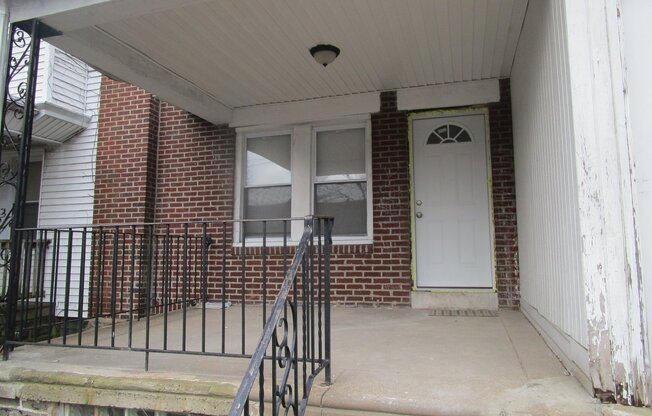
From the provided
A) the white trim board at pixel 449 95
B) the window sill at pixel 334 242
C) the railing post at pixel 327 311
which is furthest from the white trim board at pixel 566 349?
the white trim board at pixel 449 95

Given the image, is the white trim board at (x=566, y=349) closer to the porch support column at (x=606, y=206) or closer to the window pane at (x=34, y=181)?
the porch support column at (x=606, y=206)

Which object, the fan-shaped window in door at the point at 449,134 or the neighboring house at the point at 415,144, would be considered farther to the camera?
the fan-shaped window in door at the point at 449,134

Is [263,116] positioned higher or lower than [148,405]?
higher

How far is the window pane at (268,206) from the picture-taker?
5.62m

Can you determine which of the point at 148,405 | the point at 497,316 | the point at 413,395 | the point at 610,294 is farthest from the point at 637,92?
the point at 148,405

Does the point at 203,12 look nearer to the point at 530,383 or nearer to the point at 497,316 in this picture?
the point at 530,383

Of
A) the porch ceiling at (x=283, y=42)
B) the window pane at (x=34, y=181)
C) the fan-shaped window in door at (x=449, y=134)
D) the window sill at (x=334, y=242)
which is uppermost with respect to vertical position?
the porch ceiling at (x=283, y=42)

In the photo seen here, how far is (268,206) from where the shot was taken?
5.73 meters

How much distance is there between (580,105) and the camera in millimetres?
2158

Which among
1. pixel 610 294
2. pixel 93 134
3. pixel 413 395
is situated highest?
pixel 93 134

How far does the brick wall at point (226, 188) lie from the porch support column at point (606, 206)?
2747 millimetres

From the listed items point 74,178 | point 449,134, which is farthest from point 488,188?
point 74,178

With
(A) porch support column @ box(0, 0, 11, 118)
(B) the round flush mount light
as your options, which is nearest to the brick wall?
(B) the round flush mount light

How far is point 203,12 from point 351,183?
2.60 meters
